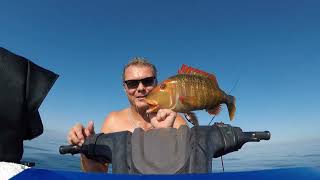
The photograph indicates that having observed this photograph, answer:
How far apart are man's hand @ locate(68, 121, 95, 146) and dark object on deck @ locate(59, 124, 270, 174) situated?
367 millimetres

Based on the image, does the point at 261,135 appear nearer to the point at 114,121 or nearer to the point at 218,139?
the point at 218,139

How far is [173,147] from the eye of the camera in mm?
1756

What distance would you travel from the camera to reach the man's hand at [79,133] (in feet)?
7.53

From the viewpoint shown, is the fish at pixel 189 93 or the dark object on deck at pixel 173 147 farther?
the fish at pixel 189 93

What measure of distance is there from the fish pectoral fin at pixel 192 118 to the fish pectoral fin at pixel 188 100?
0.12 m

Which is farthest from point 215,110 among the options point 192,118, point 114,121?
point 114,121

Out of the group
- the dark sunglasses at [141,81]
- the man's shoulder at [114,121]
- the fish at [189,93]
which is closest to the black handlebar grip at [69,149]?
the fish at [189,93]

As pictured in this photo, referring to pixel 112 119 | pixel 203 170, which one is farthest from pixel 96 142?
pixel 112 119

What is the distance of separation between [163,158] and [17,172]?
696 mm

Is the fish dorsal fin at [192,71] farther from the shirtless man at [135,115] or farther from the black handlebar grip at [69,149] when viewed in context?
the black handlebar grip at [69,149]

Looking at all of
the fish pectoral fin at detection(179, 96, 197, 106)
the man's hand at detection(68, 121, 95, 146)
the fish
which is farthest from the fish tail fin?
the man's hand at detection(68, 121, 95, 146)

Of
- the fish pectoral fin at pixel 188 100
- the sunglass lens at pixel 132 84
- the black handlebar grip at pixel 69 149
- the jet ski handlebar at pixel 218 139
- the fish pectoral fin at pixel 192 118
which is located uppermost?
the sunglass lens at pixel 132 84

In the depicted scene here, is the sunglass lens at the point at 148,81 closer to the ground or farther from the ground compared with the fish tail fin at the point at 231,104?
farther from the ground

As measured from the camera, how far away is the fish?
11.6 feet
